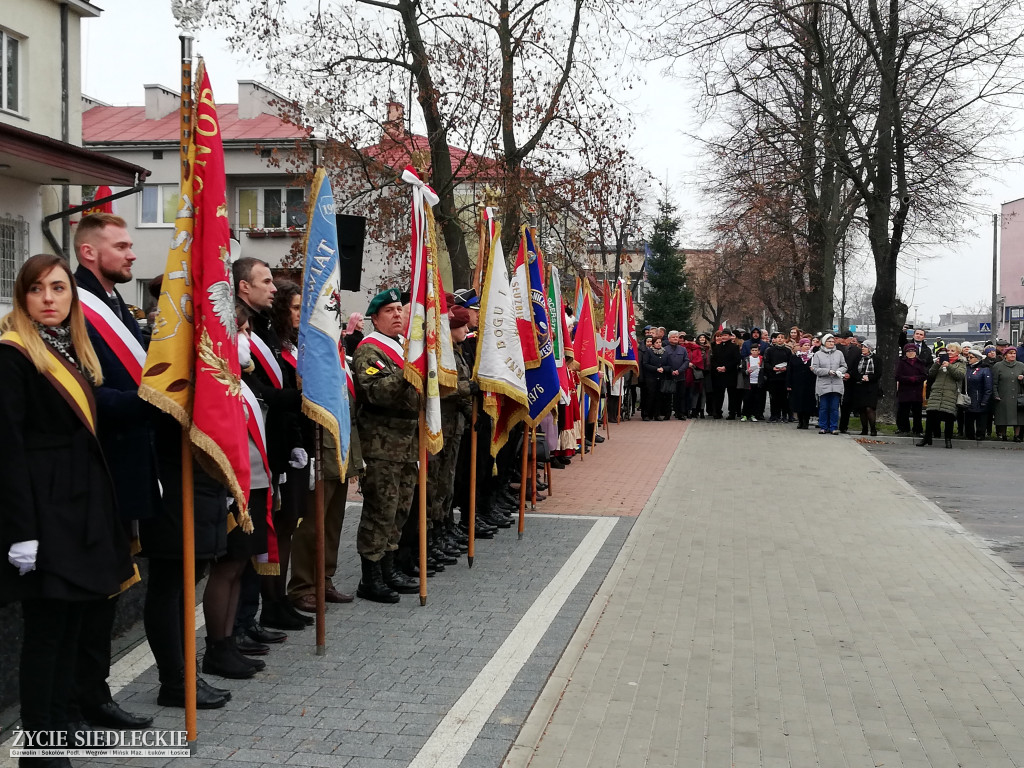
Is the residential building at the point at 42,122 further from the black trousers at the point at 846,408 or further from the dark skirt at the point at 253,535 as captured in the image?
the black trousers at the point at 846,408

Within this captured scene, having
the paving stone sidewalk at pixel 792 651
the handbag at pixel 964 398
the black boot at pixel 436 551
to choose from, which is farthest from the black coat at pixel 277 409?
the handbag at pixel 964 398

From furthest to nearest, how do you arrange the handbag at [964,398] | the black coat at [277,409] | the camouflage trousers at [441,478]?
1. the handbag at [964,398]
2. the camouflage trousers at [441,478]
3. the black coat at [277,409]

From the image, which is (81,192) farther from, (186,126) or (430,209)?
(186,126)

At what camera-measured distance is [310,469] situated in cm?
602

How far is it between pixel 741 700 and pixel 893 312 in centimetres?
1992

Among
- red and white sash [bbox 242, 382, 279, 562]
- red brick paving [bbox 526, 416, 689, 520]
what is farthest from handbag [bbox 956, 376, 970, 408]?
red and white sash [bbox 242, 382, 279, 562]

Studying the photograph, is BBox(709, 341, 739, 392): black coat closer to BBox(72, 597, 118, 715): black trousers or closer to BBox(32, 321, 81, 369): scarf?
BBox(72, 597, 118, 715): black trousers

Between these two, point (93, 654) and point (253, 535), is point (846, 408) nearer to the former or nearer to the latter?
point (253, 535)

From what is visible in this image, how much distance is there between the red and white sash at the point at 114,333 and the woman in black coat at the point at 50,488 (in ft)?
0.75

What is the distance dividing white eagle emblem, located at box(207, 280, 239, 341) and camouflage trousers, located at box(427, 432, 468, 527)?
138 inches

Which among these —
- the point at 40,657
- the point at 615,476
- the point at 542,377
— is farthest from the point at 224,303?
→ the point at 615,476

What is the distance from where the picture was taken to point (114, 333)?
4.29 meters

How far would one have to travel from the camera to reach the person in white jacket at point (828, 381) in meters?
19.3

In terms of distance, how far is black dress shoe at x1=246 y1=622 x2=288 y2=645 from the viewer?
18.9 ft
